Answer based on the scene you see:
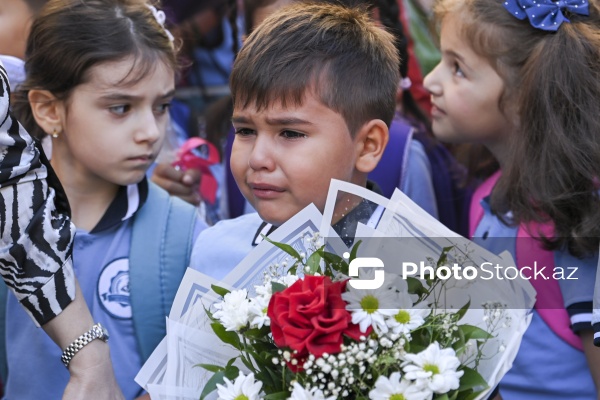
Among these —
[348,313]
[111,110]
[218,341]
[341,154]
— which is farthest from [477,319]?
[111,110]

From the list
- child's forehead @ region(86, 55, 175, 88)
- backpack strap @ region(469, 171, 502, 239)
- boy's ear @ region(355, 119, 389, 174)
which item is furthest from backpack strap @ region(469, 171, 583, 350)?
child's forehead @ region(86, 55, 175, 88)

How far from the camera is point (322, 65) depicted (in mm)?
2619

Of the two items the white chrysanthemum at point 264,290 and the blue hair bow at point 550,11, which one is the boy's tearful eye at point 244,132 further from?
the blue hair bow at point 550,11

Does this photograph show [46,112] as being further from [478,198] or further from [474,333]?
[474,333]

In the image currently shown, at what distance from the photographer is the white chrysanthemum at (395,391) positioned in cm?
179

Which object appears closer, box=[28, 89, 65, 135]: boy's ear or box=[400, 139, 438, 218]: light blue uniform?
box=[28, 89, 65, 135]: boy's ear

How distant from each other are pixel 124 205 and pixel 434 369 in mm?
1638

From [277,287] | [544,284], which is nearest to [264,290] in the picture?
[277,287]

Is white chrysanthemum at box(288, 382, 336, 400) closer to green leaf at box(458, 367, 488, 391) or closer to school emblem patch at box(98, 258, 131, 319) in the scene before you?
green leaf at box(458, 367, 488, 391)

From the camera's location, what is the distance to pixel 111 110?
3057 millimetres

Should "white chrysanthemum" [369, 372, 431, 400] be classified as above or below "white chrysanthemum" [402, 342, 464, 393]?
below

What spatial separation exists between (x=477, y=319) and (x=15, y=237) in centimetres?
124

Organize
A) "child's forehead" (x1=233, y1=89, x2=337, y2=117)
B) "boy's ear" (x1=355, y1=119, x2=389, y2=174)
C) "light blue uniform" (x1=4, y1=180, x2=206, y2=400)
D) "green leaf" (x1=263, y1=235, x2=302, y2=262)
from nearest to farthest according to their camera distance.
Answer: "green leaf" (x1=263, y1=235, x2=302, y2=262) → "child's forehead" (x1=233, y1=89, x2=337, y2=117) → "boy's ear" (x1=355, y1=119, x2=389, y2=174) → "light blue uniform" (x1=4, y1=180, x2=206, y2=400)

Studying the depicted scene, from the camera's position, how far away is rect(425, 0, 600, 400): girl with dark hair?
286cm
